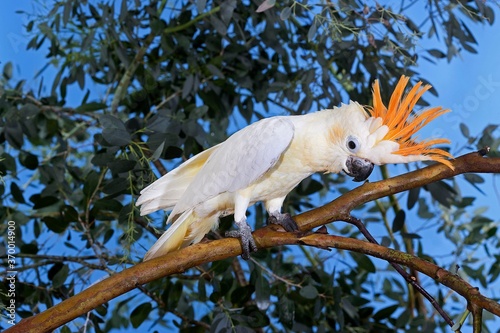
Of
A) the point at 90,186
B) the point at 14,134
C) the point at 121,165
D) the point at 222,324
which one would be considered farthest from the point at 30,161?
the point at 222,324

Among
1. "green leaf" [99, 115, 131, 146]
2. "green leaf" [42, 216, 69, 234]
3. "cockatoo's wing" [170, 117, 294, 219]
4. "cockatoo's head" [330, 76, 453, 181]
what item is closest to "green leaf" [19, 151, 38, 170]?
"green leaf" [42, 216, 69, 234]

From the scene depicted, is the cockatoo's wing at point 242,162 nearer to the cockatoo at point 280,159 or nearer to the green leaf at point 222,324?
the cockatoo at point 280,159

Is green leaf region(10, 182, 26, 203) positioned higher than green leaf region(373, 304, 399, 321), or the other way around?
green leaf region(10, 182, 26, 203)

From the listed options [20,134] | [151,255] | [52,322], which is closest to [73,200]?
[20,134]

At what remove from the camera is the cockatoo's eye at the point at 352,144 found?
987 mm

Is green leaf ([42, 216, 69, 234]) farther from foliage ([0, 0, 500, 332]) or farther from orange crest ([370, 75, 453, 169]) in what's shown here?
orange crest ([370, 75, 453, 169])

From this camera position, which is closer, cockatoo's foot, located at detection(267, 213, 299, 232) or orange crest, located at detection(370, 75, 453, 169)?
orange crest, located at detection(370, 75, 453, 169)

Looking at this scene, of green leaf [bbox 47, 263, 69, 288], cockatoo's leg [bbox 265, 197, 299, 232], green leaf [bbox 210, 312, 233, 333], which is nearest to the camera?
cockatoo's leg [bbox 265, 197, 299, 232]

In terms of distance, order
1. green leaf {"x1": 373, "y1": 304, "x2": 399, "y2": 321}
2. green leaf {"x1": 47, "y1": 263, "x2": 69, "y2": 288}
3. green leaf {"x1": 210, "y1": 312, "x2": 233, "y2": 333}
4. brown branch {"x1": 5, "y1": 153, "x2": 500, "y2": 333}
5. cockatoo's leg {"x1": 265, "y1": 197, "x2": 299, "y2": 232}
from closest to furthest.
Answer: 1. brown branch {"x1": 5, "y1": 153, "x2": 500, "y2": 333}
2. cockatoo's leg {"x1": 265, "y1": 197, "x2": 299, "y2": 232}
3. green leaf {"x1": 210, "y1": 312, "x2": 233, "y2": 333}
4. green leaf {"x1": 47, "y1": 263, "x2": 69, "y2": 288}
5. green leaf {"x1": 373, "y1": 304, "x2": 399, "y2": 321}

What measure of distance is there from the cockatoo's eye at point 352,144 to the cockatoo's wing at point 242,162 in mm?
90

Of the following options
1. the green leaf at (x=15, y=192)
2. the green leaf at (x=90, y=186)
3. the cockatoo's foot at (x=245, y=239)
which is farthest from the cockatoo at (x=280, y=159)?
the green leaf at (x=15, y=192)

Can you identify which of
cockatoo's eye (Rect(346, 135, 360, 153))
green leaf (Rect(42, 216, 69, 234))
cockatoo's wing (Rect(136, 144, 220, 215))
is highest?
green leaf (Rect(42, 216, 69, 234))

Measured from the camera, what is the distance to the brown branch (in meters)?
0.84

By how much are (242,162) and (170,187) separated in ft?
0.45
